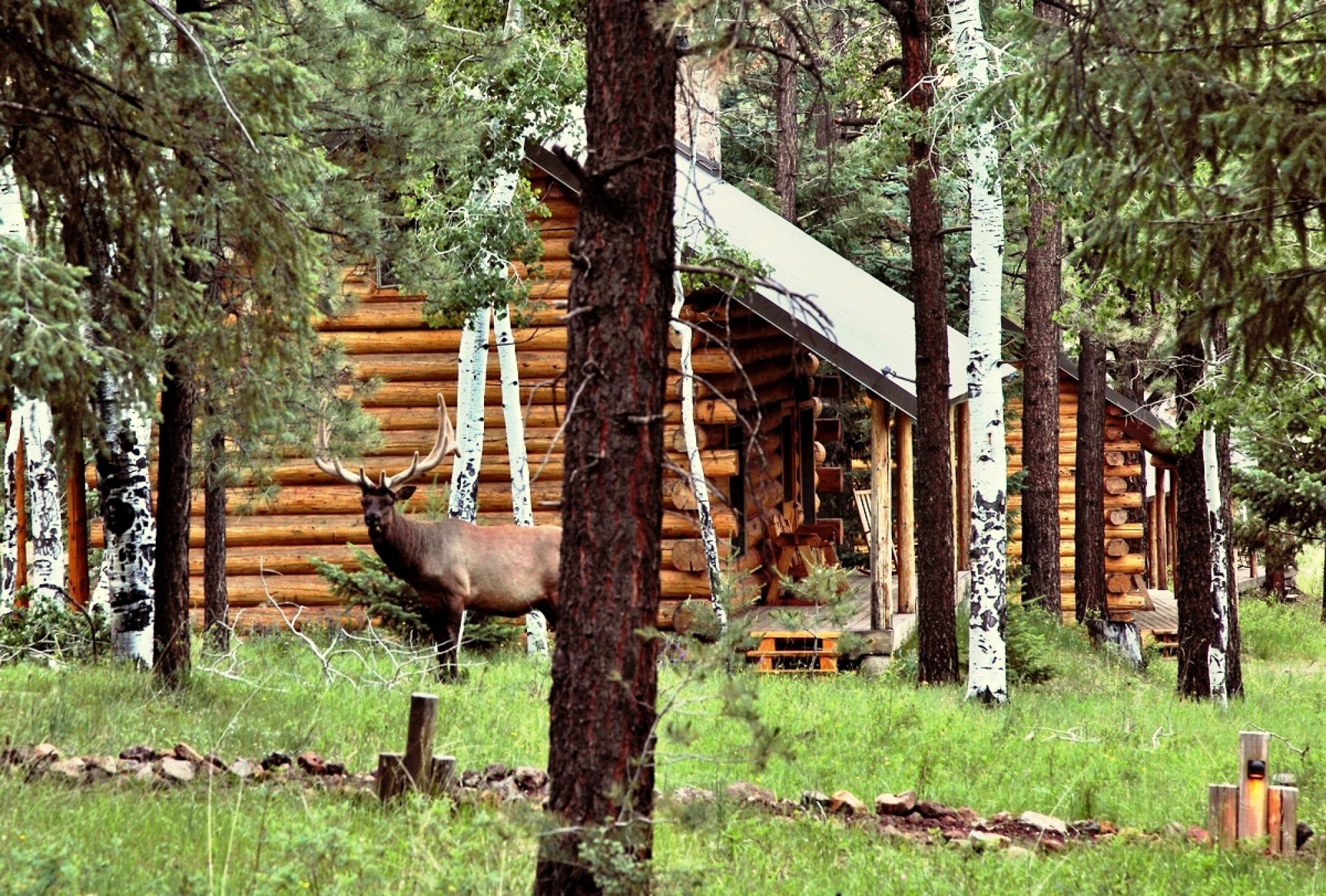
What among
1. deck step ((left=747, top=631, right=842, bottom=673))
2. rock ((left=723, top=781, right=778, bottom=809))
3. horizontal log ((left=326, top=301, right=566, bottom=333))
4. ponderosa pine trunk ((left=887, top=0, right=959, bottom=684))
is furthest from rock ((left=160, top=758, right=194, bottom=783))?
horizontal log ((left=326, top=301, right=566, bottom=333))

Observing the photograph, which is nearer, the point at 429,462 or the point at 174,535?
the point at 174,535

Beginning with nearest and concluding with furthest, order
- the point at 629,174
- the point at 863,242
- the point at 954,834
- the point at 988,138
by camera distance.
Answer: the point at 629,174 → the point at 954,834 → the point at 988,138 → the point at 863,242

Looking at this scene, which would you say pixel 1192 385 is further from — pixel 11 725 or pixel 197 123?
pixel 11 725

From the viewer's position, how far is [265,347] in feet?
30.9

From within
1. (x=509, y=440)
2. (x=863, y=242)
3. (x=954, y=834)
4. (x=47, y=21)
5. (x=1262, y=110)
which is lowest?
(x=954, y=834)

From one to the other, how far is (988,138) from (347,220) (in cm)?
589

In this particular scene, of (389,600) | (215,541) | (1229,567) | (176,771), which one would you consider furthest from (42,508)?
(1229,567)

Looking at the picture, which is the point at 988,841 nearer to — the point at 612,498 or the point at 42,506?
the point at 612,498

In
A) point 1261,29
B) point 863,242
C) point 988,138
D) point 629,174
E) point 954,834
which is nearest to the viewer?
point 629,174

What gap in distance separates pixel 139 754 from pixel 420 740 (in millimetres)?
1614

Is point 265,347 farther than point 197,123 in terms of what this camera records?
Yes

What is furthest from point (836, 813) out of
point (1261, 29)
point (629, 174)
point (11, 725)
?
point (1261, 29)

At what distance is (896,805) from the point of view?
26.9 ft

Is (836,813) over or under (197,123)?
under
